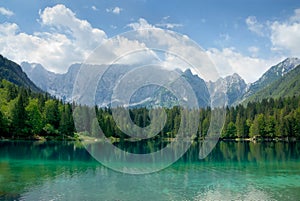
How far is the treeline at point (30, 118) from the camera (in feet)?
267

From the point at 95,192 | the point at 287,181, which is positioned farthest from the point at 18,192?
the point at 287,181

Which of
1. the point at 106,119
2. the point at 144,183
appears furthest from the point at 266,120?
the point at 144,183

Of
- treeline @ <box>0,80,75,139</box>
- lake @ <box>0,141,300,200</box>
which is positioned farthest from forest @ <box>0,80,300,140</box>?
lake @ <box>0,141,300,200</box>

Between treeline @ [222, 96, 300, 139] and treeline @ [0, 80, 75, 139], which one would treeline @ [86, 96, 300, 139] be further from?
treeline @ [0, 80, 75, 139]

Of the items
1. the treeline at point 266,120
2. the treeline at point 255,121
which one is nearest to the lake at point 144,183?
the treeline at point 255,121

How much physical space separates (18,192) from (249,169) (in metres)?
26.7

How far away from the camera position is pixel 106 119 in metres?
78.2

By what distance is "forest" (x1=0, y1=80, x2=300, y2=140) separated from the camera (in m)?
82.5

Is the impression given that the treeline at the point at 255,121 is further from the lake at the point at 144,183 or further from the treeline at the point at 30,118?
the lake at the point at 144,183

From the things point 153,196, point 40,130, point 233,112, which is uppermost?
point 233,112

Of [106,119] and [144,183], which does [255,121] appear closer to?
[106,119]

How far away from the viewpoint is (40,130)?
3455 inches

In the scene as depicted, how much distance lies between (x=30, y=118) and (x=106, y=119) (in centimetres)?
2129

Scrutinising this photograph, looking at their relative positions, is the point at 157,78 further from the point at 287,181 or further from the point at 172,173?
the point at 287,181
